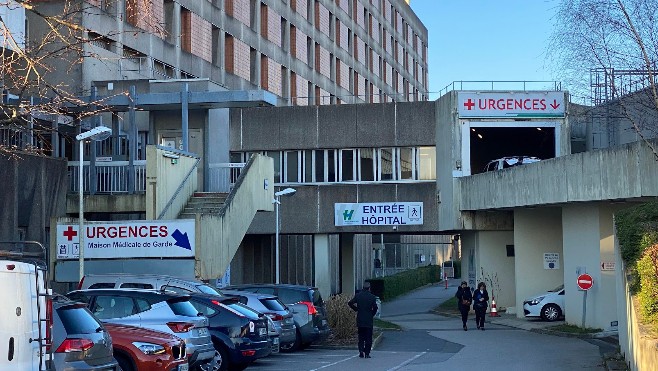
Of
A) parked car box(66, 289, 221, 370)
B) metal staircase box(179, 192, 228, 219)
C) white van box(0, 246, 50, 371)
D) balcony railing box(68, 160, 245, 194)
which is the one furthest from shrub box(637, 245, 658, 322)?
balcony railing box(68, 160, 245, 194)

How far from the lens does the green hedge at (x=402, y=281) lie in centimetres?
5666

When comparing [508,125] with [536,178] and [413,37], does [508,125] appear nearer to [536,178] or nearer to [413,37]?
[536,178]

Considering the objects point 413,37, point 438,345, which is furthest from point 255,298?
point 413,37

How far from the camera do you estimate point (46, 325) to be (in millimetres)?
11297

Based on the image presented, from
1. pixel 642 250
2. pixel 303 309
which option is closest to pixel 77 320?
pixel 642 250

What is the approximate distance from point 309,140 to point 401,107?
3790mm

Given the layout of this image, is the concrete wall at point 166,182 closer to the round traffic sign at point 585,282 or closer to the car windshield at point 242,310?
the car windshield at point 242,310

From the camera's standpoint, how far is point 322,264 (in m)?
42.3

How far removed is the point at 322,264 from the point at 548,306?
31.0 ft

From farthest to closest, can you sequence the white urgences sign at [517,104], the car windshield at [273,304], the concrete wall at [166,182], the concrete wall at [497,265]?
the concrete wall at [497,265] → the white urgences sign at [517,104] → the concrete wall at [166,182] → the car windshield at [273,304]

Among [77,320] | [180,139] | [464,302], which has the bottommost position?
[464,302]

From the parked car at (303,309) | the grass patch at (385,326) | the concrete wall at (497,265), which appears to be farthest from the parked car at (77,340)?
the concrete wall at (497,265)

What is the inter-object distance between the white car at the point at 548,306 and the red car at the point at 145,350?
2284 centimetres

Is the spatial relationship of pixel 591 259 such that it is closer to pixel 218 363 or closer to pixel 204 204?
pixel 204 204
